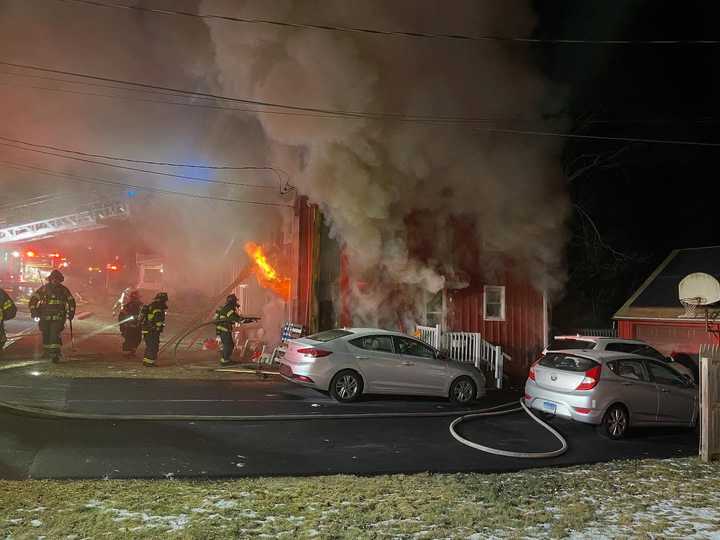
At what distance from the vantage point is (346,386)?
391 inches

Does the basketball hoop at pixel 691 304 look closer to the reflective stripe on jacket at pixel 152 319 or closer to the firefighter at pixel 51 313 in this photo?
the reflective stripe on jacket at pixel 152 319

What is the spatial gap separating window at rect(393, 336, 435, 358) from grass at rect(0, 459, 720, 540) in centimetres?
455

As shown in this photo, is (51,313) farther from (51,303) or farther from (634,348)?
(634,348)

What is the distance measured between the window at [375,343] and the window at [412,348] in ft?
0.50

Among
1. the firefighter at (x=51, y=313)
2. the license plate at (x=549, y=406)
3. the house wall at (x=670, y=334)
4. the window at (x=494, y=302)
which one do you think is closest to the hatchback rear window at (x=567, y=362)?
the license plate at (x=549, y=406)

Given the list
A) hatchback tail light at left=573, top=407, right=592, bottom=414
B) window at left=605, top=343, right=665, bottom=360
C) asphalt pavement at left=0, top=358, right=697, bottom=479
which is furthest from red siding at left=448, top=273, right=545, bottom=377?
hatchback tail light at left=573, top=407, right=592, bottom=414

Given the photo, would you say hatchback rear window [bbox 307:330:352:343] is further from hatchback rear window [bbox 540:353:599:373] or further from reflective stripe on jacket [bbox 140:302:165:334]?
reflective stripe on jacket [bbox 140:302:165:334]

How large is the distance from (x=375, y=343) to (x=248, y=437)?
380cm

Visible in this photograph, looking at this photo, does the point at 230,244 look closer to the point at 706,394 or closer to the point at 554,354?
the point at 554,354

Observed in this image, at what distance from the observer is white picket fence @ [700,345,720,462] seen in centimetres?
725

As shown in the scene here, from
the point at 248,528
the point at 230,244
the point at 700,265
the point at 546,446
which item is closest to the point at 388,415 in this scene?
the point at 546,446

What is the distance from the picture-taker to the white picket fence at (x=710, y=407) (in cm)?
725

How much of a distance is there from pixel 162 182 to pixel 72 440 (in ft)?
59.4

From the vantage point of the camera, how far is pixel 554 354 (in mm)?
9430
